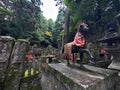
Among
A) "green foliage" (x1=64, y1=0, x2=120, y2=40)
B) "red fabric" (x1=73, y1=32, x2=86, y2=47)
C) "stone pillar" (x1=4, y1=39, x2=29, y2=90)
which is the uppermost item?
"green foliage" (x1=64, y1=0, x2=120, y2=40)

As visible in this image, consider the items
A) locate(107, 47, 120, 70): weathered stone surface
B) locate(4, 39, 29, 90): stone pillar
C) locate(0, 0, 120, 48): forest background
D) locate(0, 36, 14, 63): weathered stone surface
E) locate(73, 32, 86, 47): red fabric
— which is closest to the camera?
locate(0, 36, 14, 63): weathered stone surface

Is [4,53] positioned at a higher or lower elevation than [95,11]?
lower

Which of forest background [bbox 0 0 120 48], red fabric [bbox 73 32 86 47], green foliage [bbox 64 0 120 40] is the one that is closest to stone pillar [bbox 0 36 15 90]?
red fabric [bbox 73 32 86 47]

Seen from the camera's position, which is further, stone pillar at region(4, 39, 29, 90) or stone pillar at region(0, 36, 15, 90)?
stone pillar at region(4, 39, 29, 90)

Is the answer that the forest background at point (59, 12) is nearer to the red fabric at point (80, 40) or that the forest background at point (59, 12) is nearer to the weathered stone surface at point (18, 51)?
the red fabric at point (80, 40)

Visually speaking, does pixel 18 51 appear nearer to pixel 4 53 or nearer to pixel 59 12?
pixel 4 53

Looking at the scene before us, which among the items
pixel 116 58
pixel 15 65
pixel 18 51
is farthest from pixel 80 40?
pixel 116 58

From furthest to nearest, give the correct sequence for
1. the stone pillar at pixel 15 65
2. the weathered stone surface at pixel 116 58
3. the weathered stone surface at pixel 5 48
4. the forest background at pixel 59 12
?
the forest background at pixel 59 12
the weathered stone surface at pixel 116 58
the stone pillar at pixel 15 65
the weathered stone surface at pixel 5 48

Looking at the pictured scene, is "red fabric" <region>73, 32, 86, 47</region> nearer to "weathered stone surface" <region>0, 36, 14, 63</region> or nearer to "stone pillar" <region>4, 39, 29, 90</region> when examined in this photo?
"stone pillar" <region>4, 39, 29, 90</region>

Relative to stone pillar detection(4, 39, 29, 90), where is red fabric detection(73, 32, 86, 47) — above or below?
above

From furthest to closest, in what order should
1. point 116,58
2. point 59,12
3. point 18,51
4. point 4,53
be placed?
point 59,12, point 116,58, point 18,51, point 4,53

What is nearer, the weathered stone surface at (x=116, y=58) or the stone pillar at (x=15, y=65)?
the stone pillar at (x=15, y=65)

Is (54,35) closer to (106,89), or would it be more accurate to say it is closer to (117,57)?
(117,57)

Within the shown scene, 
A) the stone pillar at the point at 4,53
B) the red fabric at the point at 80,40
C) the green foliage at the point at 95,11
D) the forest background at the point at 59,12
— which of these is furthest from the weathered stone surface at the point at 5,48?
the green foliage at the point at 95,11
